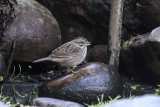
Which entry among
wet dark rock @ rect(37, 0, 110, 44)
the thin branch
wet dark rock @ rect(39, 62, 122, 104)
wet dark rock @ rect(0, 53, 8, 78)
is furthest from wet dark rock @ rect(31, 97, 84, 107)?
wet dark rock @ rect(37, 0, 110, 44)

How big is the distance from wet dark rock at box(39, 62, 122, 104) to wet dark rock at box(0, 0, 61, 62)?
1277 millimetres

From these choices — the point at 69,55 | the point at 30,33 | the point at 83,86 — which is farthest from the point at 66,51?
the point at 83,86

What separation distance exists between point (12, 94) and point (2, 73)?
1.52 ft

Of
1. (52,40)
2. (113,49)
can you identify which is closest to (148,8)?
(113,49)

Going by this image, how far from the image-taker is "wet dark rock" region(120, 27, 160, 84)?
8.08m

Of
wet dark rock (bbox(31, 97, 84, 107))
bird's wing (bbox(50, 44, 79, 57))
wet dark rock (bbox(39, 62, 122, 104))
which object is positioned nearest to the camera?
wet dark rock (bbox(31, 97, 84, 107))

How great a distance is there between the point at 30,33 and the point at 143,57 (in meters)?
2.23

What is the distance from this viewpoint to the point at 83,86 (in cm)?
739

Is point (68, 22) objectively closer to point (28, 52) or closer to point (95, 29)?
point (95, 29)

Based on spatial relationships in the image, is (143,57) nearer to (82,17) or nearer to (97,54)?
(97,54)

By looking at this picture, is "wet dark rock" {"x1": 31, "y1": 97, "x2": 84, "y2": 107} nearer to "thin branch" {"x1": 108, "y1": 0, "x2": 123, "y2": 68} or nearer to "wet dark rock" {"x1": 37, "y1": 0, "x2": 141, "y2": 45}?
"thin branch" {"x1": 108, "y1": 0, "x2": 123, "y2": 68}

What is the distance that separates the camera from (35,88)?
8273mm

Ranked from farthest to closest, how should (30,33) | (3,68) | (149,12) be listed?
(149,12) → (30,33) → (3,68)

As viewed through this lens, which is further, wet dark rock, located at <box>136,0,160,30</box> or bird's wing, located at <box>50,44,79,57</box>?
wet dark rock, located at <box>136,0,160,30</box>
